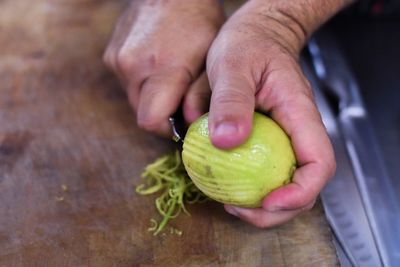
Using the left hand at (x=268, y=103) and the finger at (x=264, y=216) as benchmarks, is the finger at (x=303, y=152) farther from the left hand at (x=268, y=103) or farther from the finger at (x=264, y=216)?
the finger at (x=264, y=216)

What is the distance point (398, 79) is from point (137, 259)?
171 cm

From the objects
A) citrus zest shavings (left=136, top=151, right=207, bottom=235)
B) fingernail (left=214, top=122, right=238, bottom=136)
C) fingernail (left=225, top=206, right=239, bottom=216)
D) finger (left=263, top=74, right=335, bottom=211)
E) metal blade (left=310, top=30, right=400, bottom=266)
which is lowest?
metal blade (left=310, top=30, right=400, bottom=266)

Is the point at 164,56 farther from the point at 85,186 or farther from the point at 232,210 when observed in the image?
the point at 232,210

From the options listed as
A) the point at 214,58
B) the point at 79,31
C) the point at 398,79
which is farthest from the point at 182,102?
the point at 398,79

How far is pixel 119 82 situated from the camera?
7.09ft

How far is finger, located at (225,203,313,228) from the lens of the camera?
1428 millimetres

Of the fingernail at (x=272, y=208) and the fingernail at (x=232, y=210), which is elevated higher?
the fingernail at (x=272, y=208)

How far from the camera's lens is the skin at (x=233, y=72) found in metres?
1.32

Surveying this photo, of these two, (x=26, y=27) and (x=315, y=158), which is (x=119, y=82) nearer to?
(x=26, y=27)

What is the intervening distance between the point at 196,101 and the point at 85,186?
451 millimetres

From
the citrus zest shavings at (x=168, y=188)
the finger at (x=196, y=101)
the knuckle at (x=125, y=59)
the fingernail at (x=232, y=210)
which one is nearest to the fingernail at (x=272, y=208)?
the fingernail at (x=232, y=210)

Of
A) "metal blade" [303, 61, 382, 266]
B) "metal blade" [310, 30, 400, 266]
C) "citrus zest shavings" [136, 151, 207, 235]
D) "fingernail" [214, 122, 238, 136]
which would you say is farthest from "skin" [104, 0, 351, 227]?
"metal blade" [310, 30, 400, 266]

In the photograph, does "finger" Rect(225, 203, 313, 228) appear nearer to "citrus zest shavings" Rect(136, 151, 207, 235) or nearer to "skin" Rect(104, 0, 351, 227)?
"skin" Rect(104, 0, 351, 227)

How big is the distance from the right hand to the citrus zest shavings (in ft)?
0.36
